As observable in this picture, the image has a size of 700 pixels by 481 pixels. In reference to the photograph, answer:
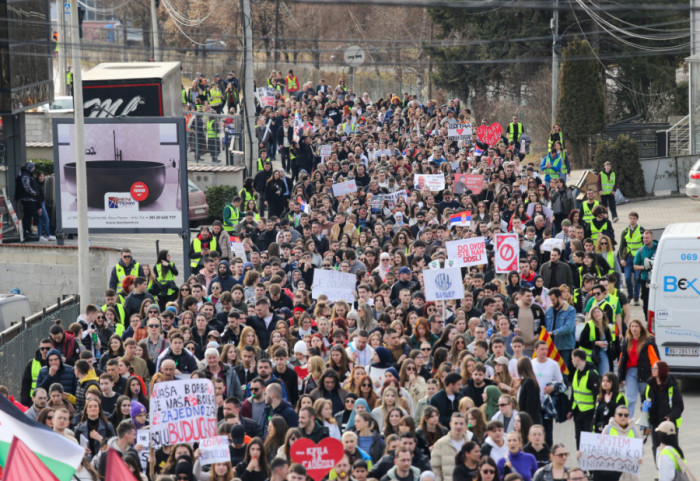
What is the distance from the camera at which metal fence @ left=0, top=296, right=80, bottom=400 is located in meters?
19.0

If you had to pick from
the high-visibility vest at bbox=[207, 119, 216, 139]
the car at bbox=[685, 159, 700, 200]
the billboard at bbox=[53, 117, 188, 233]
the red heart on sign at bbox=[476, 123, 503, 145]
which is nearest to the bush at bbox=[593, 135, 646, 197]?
the red heart on sign at bbox=[476, 123, 503, 145]

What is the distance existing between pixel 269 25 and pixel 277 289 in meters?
61.4

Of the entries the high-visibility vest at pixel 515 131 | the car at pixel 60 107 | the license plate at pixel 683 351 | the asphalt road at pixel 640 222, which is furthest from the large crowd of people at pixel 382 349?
the car at pixel 60 107

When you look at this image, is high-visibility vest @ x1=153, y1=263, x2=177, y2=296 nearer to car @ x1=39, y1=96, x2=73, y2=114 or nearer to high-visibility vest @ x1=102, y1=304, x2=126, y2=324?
high-visibility vest @ x1=102, y1=304, x2=126, y2=324

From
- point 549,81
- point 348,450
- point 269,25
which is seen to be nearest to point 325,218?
point 348,450

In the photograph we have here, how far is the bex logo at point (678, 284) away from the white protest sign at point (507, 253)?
3.05 m

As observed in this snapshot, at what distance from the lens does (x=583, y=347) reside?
54.3ft

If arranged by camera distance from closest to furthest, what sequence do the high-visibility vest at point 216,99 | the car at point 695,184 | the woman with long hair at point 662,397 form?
the woman with long hair at point 662,397 → the car at point 695,184 → the high-visibility vest at point 216,99

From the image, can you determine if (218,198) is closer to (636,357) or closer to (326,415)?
(636,357)

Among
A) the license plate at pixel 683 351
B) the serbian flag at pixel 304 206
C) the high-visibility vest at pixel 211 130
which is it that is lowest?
the license plate at pixel 683 351

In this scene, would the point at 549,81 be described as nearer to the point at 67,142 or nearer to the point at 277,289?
the point at 67,142

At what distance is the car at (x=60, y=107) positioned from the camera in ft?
142

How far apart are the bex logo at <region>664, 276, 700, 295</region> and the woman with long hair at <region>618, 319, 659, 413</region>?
173cm

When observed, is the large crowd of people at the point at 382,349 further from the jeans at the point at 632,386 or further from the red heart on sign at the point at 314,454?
the red heart on sign at the point at 314,454
